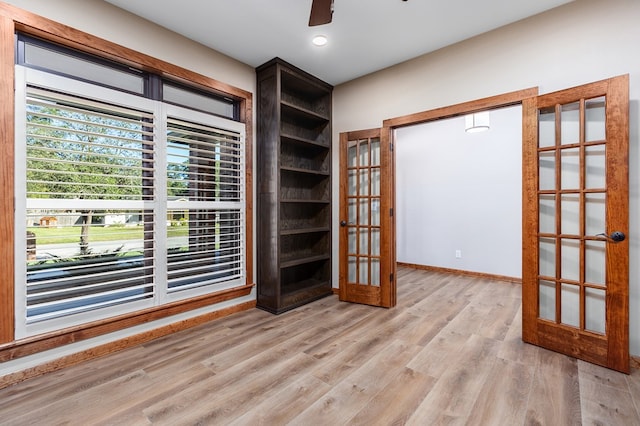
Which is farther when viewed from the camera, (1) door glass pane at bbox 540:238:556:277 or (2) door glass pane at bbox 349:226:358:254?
(2) door glass pane at bbox 349:226:358:254

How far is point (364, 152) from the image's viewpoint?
3715mm

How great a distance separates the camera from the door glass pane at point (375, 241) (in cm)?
362

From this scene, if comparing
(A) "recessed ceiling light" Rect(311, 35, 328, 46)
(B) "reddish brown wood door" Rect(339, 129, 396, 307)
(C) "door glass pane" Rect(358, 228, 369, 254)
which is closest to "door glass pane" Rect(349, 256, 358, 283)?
(B) "reddish brown wood door" Rect(339, 129, 396, 307)

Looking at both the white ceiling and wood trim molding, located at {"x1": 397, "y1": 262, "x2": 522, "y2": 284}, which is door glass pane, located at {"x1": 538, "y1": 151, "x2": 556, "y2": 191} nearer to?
the white ceiling

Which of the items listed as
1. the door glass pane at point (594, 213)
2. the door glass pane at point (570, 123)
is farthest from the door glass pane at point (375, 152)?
the door glass pane at point (594, 213)

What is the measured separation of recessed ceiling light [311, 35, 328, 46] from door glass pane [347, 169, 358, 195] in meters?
1.48

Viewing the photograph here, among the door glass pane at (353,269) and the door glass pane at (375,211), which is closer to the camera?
the door glass pane at (375,211)

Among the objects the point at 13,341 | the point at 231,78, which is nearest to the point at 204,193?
the point at 231,78

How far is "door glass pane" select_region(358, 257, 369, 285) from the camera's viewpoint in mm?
3676

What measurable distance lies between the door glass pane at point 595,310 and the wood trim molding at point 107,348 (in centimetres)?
320

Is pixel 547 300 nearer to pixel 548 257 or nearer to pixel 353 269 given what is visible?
pixel 548 257

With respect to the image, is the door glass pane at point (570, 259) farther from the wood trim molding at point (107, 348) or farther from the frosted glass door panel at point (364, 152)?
the wood trim molding at point (107, 348)

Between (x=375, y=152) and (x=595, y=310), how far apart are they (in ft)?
8.10

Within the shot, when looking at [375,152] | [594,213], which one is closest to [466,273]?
[375,152]
